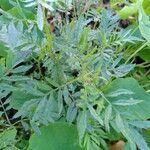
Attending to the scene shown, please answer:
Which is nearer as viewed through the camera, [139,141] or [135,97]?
[139,141]

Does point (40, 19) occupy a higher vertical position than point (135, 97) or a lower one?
higher

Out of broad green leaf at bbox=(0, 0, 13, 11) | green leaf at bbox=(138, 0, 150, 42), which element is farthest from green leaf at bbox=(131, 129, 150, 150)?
broad green leaf at bbox=(0, 0, 13, 11)

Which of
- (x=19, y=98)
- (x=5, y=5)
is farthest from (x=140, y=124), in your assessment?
(x=5, y=5)

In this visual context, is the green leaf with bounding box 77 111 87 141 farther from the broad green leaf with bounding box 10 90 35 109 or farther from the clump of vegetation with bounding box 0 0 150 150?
the broad green leaf with bounding box 10 90 35 109

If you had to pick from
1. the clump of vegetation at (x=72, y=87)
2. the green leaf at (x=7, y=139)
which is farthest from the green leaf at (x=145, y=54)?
the green leaf at (x=7, y=139)

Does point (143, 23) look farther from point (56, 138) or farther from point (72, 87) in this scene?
point (56, 138)

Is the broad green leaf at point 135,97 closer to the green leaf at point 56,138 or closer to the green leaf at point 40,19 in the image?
the green leaf at point 56,138

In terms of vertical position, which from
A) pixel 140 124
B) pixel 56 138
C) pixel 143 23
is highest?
pixel 143 23

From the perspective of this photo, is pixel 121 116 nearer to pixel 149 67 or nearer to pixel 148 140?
pixel 148 140
